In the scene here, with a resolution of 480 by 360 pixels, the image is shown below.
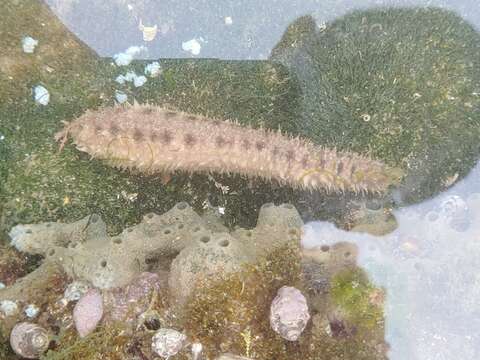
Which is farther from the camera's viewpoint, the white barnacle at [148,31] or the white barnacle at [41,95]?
the white barnacle at [148,31]

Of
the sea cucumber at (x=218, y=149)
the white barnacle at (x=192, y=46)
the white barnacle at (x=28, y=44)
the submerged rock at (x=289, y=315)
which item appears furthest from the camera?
the white barnacle at (x=192, y=46)

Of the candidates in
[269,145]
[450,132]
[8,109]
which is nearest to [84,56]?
[8,109]

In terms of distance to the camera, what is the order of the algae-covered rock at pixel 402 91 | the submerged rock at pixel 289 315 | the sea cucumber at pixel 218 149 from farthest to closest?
the algae-covered rock at pixel 402 91 < the sea cucumber at pixel 218 149 < the submerged rock at pixel 289 315

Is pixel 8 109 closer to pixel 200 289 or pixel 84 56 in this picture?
pixel 84 56

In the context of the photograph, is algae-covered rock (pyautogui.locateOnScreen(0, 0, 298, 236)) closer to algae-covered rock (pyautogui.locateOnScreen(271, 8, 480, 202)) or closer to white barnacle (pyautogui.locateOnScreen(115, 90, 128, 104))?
white barnacle (pyautogui.locateOnScreen(115, 90, 128, 104))

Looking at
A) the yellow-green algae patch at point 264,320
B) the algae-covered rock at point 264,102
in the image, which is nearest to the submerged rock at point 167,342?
the yellow-green algae patch at point 264,320

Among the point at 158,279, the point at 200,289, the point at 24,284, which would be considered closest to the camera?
the point at 200,289

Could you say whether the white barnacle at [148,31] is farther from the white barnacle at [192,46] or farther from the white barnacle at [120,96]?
the white barnacle at [120,96]
